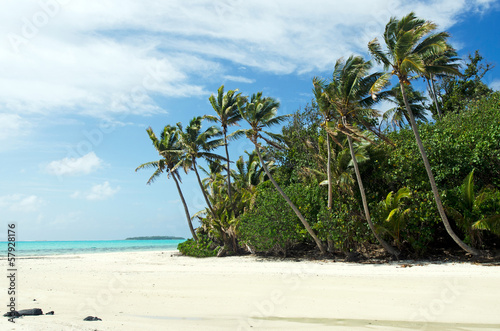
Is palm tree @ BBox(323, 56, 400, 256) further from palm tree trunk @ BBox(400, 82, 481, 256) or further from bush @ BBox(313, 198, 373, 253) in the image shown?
palm tree trunk @ BBox(400, 82, 481, 256)

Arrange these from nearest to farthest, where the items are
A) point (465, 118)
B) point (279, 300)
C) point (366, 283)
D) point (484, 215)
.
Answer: point (279, 300), point (366, 283), point (484, 215), point (465, 118)

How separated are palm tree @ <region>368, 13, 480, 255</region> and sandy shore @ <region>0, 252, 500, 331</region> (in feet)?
12.5

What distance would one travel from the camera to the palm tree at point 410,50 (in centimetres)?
1350

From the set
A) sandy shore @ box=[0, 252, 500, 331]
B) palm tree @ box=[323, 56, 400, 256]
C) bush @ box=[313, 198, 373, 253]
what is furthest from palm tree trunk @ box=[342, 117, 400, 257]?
sandy shore @ box=[0, 252, 500, 331]

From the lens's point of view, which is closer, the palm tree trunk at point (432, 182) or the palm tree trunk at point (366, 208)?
the palm tree trunk at point (432, 182)

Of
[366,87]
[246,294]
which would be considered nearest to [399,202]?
[366,87]

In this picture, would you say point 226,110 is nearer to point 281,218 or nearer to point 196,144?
point 196,144

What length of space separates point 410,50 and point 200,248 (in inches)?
685

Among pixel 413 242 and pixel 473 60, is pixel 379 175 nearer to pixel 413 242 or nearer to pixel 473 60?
pixel 413 242

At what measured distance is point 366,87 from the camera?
55.8 feet

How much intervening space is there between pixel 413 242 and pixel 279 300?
963 centimetres

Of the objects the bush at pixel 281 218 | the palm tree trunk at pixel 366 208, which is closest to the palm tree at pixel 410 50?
the palm tree trunk at pixel 366 208

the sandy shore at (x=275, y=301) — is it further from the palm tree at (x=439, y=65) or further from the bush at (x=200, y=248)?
the bush at (x=200, y=248)

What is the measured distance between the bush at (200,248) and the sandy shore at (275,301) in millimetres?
11237
